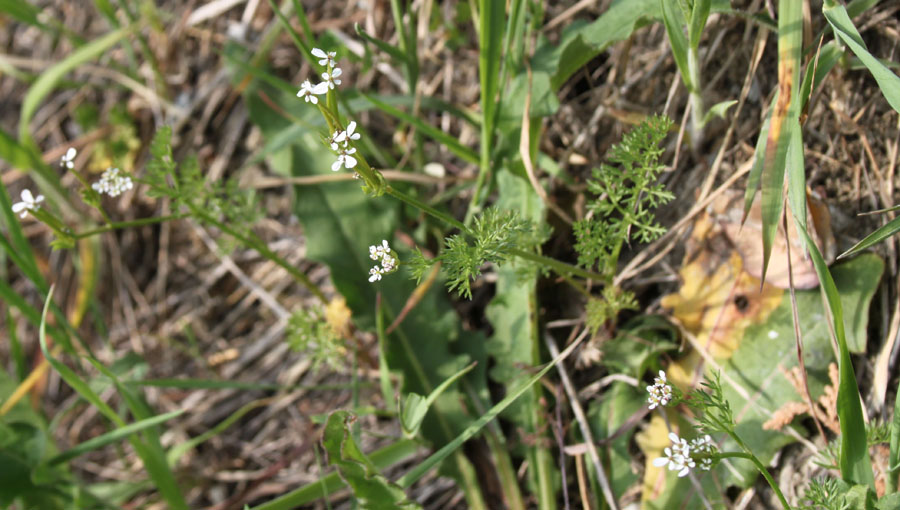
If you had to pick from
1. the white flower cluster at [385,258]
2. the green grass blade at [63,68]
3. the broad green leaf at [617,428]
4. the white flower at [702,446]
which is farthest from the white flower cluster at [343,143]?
the green grass blade at [63,68]

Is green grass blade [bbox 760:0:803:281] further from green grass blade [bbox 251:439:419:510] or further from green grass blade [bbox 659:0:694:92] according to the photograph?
green grass blade [bbox 251:439:419:510]

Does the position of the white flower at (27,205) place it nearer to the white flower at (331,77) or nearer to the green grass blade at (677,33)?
the white flower at (331,77)

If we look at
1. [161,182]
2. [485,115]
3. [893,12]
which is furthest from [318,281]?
[893,12]

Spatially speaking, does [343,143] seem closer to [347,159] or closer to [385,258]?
[347,159]

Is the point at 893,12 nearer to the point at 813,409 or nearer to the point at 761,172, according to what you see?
the point at 761,172

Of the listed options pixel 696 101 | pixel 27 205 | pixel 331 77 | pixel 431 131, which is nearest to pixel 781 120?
pixel 696 101
